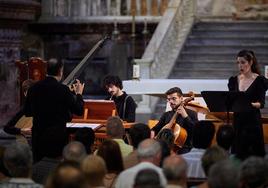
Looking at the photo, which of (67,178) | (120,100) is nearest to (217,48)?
(120,100)

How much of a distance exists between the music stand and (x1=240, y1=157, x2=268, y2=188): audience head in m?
3.51

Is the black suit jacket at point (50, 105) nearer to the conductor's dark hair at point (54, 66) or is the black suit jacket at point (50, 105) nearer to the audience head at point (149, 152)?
the conductor's dark hair at point (54, 66)

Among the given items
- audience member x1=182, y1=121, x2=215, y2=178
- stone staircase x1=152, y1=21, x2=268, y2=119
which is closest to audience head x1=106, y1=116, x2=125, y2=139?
audience member x1=182, y1=121, x2=215, y2=178

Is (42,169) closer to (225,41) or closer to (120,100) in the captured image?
(120,100)

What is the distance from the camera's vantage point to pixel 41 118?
1066cm

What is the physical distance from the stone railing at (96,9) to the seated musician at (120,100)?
10641 millimetres

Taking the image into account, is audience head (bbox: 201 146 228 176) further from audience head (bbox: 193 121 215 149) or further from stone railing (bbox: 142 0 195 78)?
stone railing (bbox: 142 0 195 78)

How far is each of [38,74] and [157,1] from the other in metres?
10.9

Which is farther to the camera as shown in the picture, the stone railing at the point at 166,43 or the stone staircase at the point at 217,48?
the stone staircase at the point at 217,48

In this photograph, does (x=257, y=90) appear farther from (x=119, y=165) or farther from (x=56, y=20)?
(x=56, y=20)

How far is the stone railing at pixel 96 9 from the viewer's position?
24.0 m

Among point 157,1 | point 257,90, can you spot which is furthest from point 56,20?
point 257,90

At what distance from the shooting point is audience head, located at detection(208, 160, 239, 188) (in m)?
6.92

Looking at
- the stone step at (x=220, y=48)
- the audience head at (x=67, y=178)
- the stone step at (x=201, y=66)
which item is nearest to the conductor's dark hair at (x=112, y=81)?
the audience head at (x=67, y=178)
